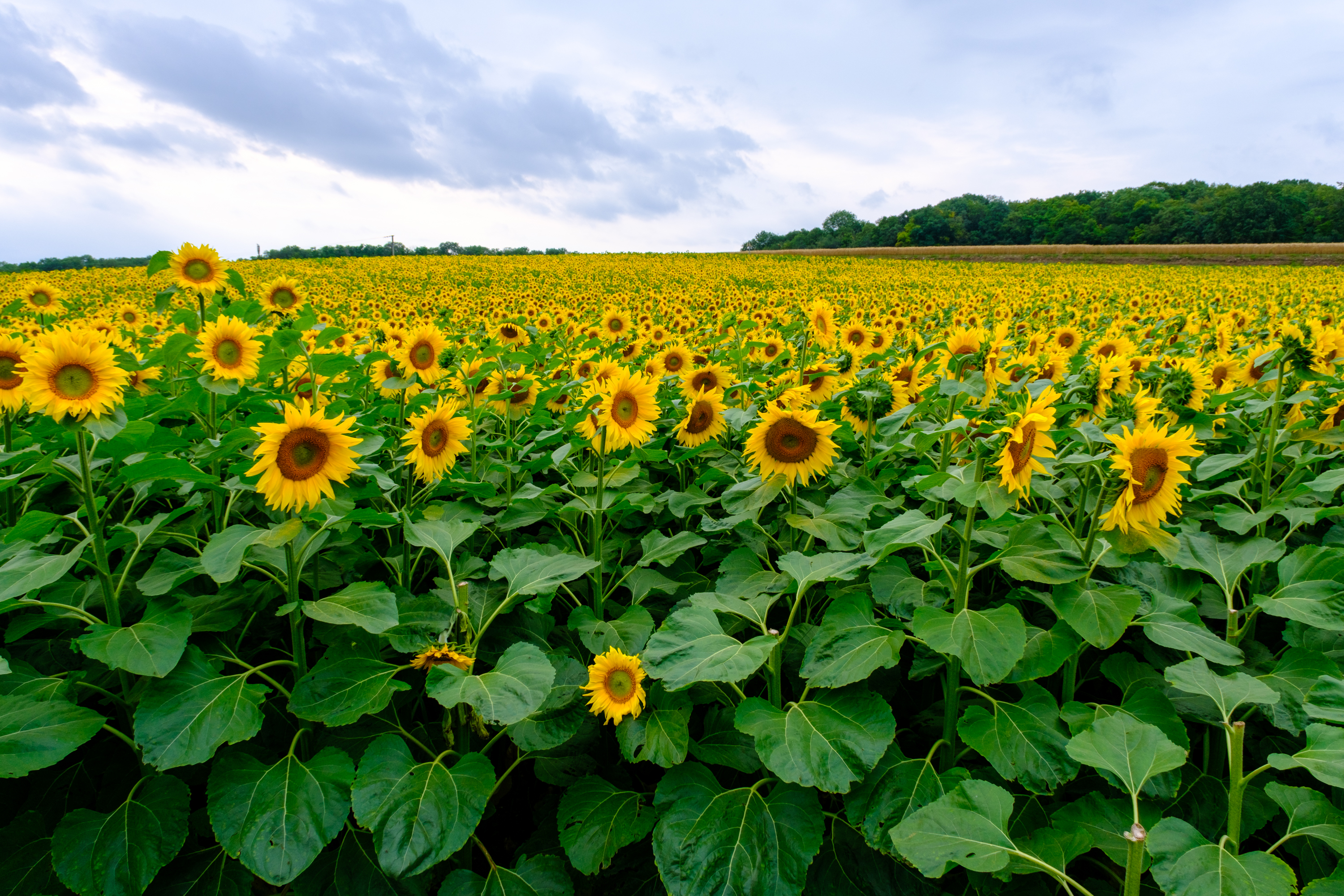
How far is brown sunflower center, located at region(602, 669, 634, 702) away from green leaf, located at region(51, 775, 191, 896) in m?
1.06

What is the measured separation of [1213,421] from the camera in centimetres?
313

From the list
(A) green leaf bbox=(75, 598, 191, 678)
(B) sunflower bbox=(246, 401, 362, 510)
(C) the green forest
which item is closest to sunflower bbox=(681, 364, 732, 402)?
(B) sunflower bbox=(246, 401, 362, 510)

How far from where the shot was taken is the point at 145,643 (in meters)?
1.72

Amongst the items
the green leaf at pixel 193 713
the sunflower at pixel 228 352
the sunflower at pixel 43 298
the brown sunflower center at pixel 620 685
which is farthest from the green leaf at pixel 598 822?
the sunflower at pixel 43 298

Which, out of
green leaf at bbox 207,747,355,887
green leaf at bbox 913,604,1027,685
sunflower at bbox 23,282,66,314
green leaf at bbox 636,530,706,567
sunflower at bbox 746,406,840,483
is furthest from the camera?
sunflower at bbox 23,282,66,314

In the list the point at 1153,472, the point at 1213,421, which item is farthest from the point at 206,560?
the point at 1213,421

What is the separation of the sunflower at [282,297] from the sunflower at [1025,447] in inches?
179

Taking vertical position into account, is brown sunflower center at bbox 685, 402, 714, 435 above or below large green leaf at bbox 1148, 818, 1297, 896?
above

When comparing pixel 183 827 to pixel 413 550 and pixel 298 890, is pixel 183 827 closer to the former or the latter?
pixel 298 890

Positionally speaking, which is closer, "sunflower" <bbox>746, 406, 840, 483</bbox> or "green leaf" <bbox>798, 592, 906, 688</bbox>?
"green leaf" <bbox>798, 592, 906, 688</bbox>

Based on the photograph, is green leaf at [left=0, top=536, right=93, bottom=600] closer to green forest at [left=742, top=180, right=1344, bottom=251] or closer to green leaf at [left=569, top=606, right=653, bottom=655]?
green leaf at [left=569, top=606, right=653, bottom=655]

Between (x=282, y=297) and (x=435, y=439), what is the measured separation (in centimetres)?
294

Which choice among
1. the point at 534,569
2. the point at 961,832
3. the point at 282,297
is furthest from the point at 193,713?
the point at 282,297

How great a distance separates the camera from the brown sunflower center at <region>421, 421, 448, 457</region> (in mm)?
2695
